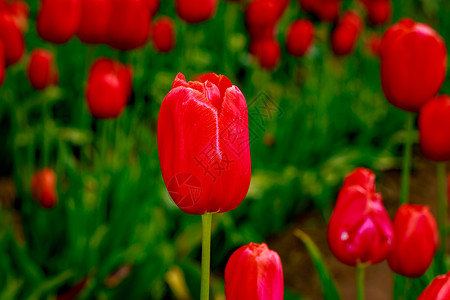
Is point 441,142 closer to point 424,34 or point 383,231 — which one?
point 424,34

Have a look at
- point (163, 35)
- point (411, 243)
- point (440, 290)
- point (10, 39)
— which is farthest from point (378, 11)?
point (440, 290)

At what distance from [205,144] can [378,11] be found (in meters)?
2.07

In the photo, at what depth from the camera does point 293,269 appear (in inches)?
70.9

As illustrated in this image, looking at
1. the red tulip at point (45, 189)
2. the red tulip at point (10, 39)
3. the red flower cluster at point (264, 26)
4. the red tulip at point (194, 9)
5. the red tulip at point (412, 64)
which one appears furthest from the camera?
the red flower cluster at point (264, 26)

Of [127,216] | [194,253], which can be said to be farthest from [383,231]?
[194,253]

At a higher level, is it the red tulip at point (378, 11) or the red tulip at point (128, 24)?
the red tulip at point (128, 24)

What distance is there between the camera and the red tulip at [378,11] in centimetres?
233

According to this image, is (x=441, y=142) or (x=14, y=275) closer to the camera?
(x=441, y=142)

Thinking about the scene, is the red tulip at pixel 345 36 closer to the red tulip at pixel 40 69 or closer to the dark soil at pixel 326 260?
the dark soil at pixel 326 260

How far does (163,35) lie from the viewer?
180cm

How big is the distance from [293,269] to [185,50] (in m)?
0.78

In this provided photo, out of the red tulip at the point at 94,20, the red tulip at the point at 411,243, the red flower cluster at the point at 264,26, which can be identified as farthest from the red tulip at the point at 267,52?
the red tulip at the point at 411,243

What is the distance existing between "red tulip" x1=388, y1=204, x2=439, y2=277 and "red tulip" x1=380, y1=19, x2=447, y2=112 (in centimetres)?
20

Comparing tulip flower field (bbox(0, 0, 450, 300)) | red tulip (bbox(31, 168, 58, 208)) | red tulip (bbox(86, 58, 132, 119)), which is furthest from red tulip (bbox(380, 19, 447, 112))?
red tulip (bbox(31, 168, 58, 208))
